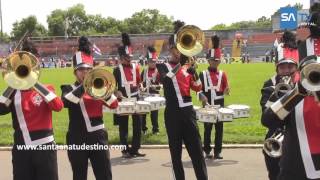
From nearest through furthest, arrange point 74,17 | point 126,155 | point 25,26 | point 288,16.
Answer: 1. point 126,155
2. point 288,16
3. point 25,26
4. point 74,17

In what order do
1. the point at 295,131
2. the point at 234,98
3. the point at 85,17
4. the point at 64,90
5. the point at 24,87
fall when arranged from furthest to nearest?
the point at 85,17 < the point at 234,98 < the point at 64,90 < the point at 24,87 < the point at 295,131

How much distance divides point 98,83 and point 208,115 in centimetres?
366

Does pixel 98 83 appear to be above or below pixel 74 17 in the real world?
below

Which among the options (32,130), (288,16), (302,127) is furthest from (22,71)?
(288,16)

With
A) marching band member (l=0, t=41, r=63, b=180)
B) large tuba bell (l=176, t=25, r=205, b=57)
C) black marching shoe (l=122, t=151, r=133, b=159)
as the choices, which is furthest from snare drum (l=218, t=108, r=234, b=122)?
marching band member (l=0, t=41, r=63, b=180)

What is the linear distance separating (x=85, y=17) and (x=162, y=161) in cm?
11126

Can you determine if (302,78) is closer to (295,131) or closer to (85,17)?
(295,131)

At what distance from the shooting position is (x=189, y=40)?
7305 millimetres

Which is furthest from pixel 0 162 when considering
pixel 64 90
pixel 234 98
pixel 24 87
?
pixel 234 98

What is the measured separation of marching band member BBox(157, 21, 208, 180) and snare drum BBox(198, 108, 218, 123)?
5.85 ft

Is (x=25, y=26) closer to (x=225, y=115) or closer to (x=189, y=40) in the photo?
(x=225, y=115)

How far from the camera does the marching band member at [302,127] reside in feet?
12.9

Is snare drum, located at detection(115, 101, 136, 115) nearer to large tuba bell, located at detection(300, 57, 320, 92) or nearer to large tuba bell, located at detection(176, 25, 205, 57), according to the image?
large tuba bell, located at detection(176, 25, 205, 57)

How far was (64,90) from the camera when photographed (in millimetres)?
6543
